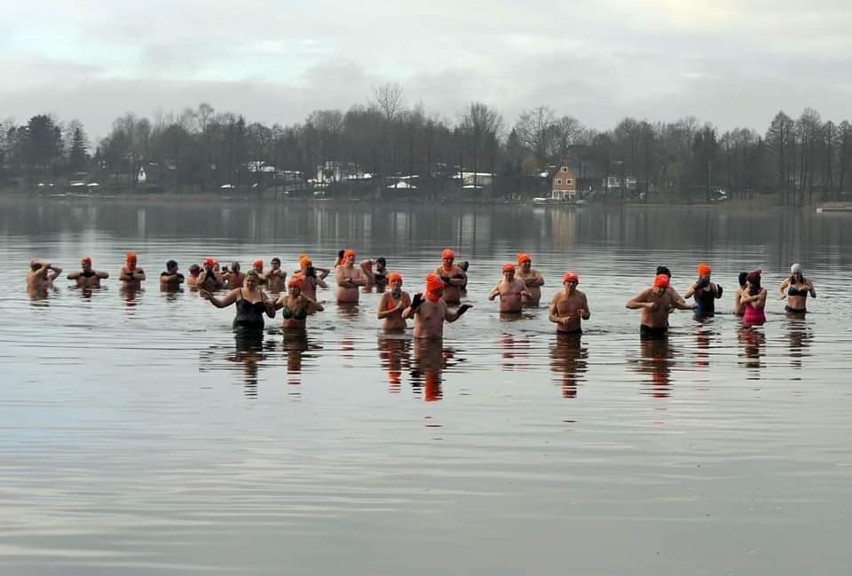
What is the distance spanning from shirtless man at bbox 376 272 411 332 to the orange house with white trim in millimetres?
Answer: 153626

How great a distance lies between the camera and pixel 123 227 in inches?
3570

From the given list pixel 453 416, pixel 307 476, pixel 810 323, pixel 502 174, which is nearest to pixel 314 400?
pixel 453 416

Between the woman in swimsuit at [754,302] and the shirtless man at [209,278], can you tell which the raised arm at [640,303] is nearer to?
the woman in swimsuit at [754,302]

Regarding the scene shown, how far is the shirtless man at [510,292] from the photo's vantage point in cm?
3047

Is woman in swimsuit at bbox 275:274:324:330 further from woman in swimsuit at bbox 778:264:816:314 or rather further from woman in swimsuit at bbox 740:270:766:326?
woman in swimsuit at bbox 778:264:816:314

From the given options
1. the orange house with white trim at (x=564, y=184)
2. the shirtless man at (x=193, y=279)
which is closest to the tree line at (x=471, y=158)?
the orange house with white trim at (x=564, y=184)

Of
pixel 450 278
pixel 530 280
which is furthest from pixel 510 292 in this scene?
pixel 530 280

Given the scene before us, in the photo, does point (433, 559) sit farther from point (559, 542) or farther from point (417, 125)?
point (417, 125)

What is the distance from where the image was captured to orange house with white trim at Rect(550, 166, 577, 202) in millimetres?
180625

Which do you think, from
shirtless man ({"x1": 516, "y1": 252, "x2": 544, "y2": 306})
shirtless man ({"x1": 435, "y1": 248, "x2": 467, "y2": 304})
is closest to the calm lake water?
shirtless man ({"x1": 516, "y1": 252, "x2": 544, "y2": 306})

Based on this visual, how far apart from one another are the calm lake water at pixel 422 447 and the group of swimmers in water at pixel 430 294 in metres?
0.59

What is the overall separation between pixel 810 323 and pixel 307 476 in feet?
60.9

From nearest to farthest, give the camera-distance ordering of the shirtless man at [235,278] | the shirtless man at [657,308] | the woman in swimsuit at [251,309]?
the shirtless man at [657,308]
the woman in swimsuit at [251,309]
the shirtless man at [235,278]

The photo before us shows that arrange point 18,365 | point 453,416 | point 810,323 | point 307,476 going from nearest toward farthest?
1. point 307,476
2. point 453,416
3. point 18,365
4. point 810,323
